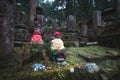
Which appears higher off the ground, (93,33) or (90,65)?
(93,33)

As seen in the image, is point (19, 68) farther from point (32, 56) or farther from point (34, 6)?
point (34, 6)

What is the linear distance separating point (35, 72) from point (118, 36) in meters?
5.72

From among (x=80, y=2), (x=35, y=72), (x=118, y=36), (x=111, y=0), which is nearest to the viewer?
(x=35, y=72)

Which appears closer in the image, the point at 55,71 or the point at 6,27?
the point at 55,71

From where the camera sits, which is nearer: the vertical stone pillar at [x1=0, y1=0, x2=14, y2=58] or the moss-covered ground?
the moss-covered ground

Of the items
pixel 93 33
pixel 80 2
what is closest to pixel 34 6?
pixel 93 33

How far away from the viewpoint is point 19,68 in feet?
21.1

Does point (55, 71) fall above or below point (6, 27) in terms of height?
below

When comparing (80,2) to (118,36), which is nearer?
(118,36)

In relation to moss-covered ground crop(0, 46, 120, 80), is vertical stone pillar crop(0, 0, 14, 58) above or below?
above

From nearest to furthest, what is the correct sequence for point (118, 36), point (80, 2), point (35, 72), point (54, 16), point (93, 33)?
point (35, 72), point (118, 36), point (93, 33), point (80, 2), point (54, 16)

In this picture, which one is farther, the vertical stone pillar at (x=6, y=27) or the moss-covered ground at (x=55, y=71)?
the vertical stone pillar at (x=6, y=27)

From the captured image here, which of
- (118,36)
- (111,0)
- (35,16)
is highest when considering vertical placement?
(111,0)

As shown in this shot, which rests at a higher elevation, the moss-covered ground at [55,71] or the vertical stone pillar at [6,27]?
the vertical stone pillar at [6,27]
